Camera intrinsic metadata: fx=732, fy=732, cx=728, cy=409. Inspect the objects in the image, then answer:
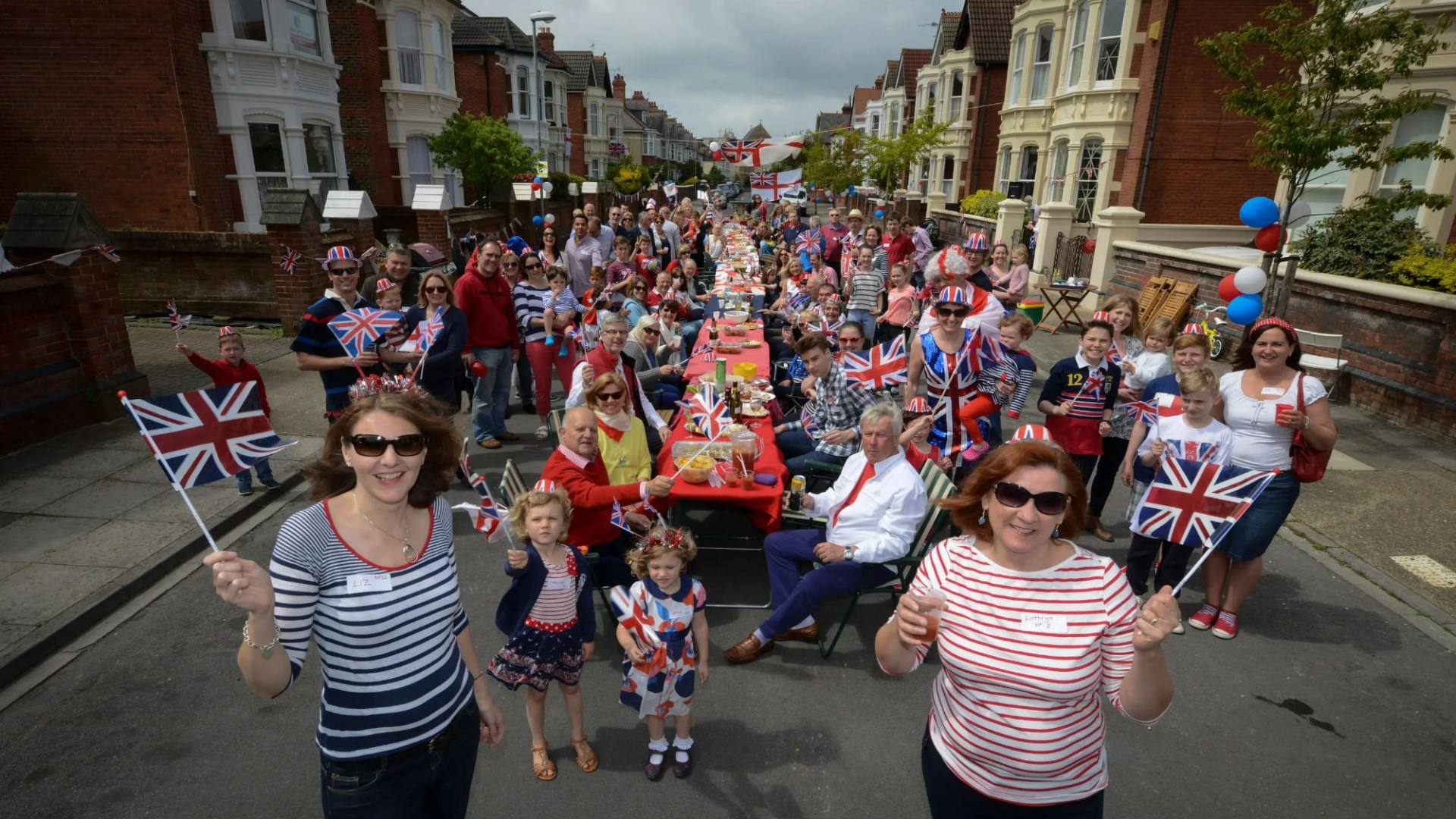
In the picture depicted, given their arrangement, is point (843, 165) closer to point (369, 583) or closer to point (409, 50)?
point (409, 50)

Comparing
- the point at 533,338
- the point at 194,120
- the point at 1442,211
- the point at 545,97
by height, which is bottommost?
the point at 533,338

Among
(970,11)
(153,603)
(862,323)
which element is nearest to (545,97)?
(970,11)

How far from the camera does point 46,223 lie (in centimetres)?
805

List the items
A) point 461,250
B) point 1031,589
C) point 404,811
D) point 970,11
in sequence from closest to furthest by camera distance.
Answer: point 1031,589 → point 404,811 → point 461,250 → point 970,11

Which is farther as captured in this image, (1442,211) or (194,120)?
(194,120)

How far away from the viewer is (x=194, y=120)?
15.2 m

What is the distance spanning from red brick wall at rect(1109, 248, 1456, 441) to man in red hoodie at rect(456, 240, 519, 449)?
10.7m

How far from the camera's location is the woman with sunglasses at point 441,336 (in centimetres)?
645

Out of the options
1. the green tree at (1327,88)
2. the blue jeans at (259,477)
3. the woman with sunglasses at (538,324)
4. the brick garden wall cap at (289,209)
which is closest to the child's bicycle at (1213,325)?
the green tree at (1327,88)

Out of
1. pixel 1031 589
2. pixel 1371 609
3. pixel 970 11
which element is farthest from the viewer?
pixel 970 11

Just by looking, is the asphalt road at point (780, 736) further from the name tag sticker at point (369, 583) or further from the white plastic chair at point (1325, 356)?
the white plastic chair at point (1325, 356)

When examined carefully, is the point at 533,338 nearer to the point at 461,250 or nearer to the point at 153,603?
the point at 153,603

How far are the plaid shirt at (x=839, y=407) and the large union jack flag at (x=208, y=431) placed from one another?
3.99 metres

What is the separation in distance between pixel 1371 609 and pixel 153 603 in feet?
28.9
